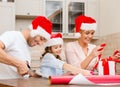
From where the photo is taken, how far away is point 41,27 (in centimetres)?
206

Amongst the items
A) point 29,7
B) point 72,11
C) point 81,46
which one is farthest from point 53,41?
point 72,11

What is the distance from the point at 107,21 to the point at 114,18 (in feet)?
0.89

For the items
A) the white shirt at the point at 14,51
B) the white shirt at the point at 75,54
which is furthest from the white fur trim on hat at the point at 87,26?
the white shirt at the point at 14,51

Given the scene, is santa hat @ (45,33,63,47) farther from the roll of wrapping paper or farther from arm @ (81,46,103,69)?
the roll of wrapping paper

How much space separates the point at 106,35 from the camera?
432 cm

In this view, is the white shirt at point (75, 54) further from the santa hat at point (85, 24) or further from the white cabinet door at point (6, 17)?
the white cabinet door at point (6, 17)

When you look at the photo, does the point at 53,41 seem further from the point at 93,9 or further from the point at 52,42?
the point at 93,9

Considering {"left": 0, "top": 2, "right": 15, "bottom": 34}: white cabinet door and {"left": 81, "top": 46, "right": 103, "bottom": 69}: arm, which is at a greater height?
{"left": 0, "top": 2, "right": 15, "bottom": 34}: white cabinet door

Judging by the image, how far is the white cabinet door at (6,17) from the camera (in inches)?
163

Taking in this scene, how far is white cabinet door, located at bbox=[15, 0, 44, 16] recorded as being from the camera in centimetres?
435

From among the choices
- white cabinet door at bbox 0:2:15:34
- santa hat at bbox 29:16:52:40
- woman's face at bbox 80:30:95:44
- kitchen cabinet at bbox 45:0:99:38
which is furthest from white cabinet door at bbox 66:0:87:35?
santa hat at bbox 29:16:52:40

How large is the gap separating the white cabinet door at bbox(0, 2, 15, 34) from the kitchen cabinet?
60cm

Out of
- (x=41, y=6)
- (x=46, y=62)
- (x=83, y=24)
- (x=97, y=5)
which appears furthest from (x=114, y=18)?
(x=46, y=62)

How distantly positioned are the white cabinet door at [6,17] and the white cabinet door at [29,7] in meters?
0.18
